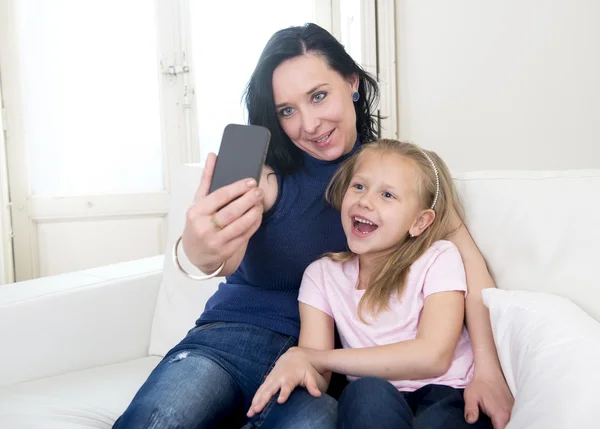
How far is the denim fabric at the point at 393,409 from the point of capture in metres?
0.77

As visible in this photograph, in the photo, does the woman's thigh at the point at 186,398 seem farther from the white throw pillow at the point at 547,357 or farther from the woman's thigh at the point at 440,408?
the white throw pillow at the point at 547,357

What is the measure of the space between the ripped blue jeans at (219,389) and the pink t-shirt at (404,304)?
116 millimetres

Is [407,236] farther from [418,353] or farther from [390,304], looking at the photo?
[418,353]

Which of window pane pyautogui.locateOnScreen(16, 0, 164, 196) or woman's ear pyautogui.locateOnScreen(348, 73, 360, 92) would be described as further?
window pane pyautogui.locateOnScreen(16, 0, 164, 196)

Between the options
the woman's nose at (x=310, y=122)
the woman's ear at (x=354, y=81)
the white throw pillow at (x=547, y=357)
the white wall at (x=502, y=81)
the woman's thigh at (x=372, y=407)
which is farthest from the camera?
the white wall at (x=502, y=81)

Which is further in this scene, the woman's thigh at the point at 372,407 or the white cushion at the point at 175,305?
the white cushion at the point at 175,305

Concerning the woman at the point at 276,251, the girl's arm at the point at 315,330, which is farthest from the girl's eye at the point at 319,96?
the girl's arm at the point at 315,330

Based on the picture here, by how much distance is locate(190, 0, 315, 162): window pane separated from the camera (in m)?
2.86

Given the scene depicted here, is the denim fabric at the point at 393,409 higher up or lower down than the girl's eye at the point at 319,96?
lower down

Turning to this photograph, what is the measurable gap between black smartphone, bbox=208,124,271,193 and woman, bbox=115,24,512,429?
24 mm

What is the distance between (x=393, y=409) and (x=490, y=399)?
0.16 meters

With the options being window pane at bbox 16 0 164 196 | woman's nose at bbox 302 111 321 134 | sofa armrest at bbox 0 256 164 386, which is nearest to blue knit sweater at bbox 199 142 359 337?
woman's nose at bbox 302 111 321 134

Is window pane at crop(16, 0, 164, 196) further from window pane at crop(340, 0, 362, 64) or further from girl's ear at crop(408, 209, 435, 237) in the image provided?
girl's ear at crop(408, 209, 435, 237)

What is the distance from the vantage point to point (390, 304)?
39.3 inches
